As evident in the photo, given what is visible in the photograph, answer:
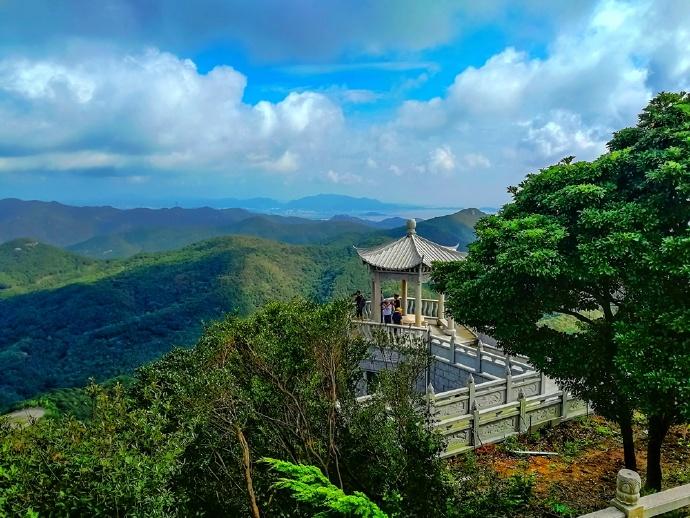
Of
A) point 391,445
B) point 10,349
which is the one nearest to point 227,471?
point 391,445

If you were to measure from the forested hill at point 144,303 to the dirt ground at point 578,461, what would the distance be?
5202 centimetres

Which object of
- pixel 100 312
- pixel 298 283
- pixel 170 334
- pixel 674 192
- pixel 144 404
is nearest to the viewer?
pixel 674 192

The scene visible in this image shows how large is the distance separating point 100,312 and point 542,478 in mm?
86194

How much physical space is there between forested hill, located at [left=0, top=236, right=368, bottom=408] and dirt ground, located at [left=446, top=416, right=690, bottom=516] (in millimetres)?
52021

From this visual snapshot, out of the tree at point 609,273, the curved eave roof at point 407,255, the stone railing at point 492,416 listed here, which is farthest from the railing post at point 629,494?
the curved eave roof at point 407,255

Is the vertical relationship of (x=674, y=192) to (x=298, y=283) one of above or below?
above

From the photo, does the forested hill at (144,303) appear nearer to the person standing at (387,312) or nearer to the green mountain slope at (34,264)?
the green mountain slope at (34,264)

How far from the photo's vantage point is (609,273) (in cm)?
659

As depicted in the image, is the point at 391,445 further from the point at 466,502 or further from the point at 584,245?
the point at 584,245

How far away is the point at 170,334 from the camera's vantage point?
72.7m

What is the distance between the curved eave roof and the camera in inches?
717

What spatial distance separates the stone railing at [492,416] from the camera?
10.9m

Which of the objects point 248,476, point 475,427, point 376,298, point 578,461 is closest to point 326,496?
point 248,476

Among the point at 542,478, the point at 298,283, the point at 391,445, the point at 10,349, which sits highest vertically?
the point at 391,445
